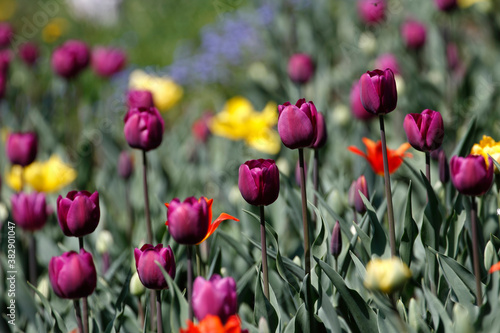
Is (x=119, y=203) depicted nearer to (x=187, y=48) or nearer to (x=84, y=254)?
(x=84, y=254)

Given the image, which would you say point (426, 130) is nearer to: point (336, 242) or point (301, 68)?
point (336, 242)

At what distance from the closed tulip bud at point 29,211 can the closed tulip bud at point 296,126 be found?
0.81m

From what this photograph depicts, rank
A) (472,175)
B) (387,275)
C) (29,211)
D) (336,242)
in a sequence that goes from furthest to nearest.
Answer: (29,211)
(336,242)
(472,175)
(387,275)

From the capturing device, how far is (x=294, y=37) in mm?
3232

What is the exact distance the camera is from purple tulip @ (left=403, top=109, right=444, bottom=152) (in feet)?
3.66

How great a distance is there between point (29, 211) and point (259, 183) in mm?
780

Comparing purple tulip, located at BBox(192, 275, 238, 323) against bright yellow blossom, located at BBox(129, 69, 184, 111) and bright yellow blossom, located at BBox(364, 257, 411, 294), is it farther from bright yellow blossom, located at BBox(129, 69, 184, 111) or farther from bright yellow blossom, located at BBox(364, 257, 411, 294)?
bright yellow blossom, located at BBox(129, 69, 184, 111)

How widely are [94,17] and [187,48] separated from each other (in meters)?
2.07

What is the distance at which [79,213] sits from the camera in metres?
1.12

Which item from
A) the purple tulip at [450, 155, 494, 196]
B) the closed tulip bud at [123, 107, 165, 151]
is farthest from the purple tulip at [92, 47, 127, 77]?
the purple tulip at [450, 155, 494, 196]

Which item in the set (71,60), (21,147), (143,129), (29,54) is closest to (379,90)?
(143,129)

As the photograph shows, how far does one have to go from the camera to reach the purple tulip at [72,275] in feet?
3.41

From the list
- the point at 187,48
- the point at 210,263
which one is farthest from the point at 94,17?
the point at 210,263

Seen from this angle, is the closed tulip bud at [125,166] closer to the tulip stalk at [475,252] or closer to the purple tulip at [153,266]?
the purple tulip at [153,266]
